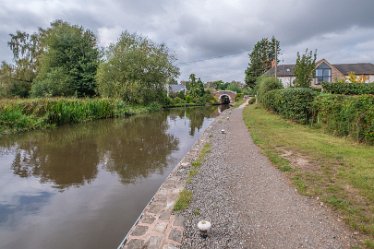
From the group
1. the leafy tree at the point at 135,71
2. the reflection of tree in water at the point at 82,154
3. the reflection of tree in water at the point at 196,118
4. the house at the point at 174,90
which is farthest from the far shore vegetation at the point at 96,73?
the house at the point at 174,90

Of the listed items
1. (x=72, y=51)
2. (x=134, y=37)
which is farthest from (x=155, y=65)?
(x=72, y=51)

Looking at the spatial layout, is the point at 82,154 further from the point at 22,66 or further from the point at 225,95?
the point at 225,95

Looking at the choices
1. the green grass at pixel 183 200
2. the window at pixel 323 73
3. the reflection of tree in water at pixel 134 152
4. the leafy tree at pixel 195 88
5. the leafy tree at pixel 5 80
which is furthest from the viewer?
the leafy tree at pixel 195 88

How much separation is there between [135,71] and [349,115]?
25.7 meters

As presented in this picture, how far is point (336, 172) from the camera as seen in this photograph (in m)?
5.84

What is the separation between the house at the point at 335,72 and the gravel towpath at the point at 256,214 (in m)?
35.2

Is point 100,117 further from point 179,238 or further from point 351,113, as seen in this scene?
point 179,238

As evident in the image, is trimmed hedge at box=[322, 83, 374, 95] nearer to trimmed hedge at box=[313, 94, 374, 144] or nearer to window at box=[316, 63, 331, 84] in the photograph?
window at box=[316, 63, 331, 84]

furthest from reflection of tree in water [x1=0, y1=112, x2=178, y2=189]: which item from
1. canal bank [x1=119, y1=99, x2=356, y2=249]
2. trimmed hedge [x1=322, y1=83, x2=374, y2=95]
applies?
trimmed hedge [x1=322, y1=83, x2=374, y2=95]

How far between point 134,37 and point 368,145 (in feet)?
99.5

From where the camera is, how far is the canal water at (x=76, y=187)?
434 cm

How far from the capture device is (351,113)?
889 centimetres

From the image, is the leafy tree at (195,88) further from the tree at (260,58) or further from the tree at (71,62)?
the tree at (71,62)

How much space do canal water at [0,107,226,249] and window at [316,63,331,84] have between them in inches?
1384
